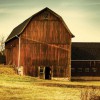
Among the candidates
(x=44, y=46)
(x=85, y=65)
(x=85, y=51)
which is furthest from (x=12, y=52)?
(x=85, y=51)

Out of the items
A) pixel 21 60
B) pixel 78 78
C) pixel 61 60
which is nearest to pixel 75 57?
pixel 78 78

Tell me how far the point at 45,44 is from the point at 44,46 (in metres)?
0.30

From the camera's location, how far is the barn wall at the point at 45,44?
44031mm

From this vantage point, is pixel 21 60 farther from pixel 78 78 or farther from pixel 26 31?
pixel 78 78

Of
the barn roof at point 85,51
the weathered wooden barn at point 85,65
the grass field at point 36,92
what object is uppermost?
the barn roof at point 85,51

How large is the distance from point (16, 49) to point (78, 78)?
45.5 ft

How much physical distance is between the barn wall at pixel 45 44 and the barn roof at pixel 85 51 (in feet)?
33.7

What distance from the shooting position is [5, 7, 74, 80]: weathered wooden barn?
44000 mm

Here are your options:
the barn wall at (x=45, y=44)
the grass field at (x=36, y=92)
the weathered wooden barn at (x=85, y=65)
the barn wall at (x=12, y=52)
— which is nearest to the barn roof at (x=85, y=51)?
the weathered wooden barn at (x=85, y=65)

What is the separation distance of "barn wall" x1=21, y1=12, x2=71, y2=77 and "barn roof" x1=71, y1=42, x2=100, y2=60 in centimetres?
1026

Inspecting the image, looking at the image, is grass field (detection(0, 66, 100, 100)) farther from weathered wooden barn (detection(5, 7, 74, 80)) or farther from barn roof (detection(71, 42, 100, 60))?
barn roof (detection(71, 42, 100, 60))

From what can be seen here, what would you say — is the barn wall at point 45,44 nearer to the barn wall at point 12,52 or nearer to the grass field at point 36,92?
the barn wall at point 12,52

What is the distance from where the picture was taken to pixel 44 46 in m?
44.6

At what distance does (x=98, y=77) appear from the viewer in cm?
5597
